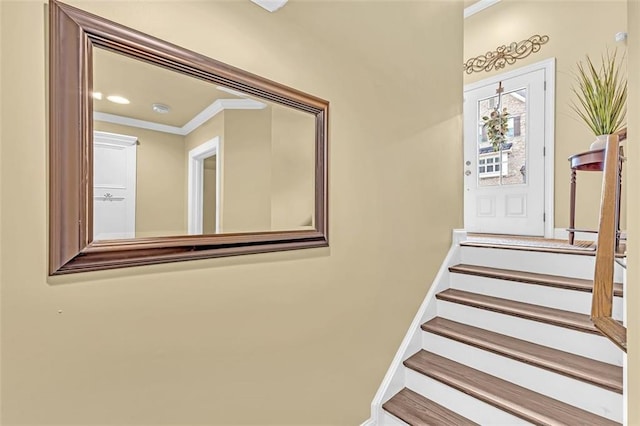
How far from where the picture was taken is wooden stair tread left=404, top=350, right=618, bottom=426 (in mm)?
1457

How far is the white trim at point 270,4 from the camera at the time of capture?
1.23 m

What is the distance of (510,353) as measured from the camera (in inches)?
68.4

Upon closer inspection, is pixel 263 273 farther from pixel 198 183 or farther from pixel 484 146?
pixel 484 146

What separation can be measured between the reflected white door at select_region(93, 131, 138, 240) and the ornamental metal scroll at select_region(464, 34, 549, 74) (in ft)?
15.0

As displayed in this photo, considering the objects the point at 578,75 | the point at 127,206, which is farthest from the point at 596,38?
the point at 127,206

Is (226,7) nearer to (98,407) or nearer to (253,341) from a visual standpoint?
(253,341)

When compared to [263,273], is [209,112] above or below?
above

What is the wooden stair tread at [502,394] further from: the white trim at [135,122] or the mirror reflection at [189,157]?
the white trim at [135,122]

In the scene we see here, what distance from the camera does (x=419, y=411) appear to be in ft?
5.78

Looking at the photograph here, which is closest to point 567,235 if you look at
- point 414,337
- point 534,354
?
point 534,354

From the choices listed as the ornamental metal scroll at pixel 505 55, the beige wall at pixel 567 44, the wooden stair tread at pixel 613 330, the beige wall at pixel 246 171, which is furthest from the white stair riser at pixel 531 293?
the ornamental metal scroll at pixel 505 55

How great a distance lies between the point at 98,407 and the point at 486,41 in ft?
17.2

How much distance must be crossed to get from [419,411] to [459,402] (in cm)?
22

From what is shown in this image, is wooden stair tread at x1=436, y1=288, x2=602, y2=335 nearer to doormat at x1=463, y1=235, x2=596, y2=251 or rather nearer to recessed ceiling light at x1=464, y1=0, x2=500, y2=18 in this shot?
doormat at x1=463, y1=235, x2=596, y2=251
